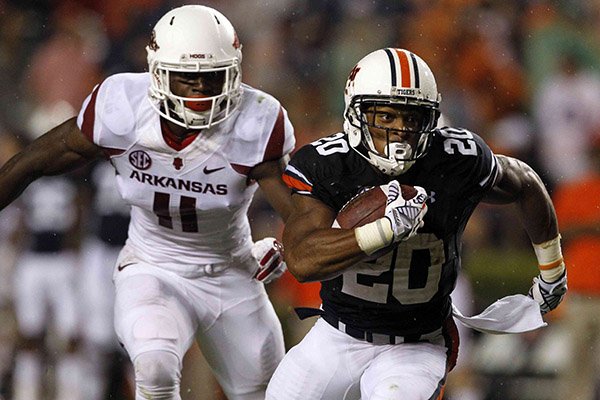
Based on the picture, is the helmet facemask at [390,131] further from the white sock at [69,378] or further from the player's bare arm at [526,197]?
the white sock at [69,378]

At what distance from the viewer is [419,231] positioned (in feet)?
12.0

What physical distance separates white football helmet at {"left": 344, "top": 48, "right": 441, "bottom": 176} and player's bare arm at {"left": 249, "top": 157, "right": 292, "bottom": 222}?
0.46 metres

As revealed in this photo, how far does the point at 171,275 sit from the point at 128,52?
3.20m

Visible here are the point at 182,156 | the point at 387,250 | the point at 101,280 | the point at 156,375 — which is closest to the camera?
the point at 387,250

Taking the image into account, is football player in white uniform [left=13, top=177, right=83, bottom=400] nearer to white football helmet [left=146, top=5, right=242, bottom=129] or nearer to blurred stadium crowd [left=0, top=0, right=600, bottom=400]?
blurred stadium crowd [left=0, top=0, right=600, bottom=400]

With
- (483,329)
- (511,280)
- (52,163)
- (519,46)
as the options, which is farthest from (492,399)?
(52,163)

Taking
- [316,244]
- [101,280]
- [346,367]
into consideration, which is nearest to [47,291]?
[101,280]

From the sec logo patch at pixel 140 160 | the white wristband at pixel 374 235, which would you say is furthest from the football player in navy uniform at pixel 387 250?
the sec logo patch at pixel 140 160

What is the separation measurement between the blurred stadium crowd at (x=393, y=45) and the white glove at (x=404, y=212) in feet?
8.78

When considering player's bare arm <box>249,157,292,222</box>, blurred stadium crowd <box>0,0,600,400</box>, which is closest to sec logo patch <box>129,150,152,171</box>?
player's bare arm <box>249,157,292,222</box>

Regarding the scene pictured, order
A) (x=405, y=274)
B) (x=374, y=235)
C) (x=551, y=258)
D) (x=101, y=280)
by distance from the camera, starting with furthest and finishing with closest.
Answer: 1. (x=101, y=280)
2. (x=551, y=258)
3. (x=405, y=274)
4. (x=374, y=235)

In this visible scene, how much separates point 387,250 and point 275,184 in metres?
0.77

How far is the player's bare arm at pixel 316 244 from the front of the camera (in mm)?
3389

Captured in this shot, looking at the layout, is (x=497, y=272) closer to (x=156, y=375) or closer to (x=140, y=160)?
(x=140, y=160)
